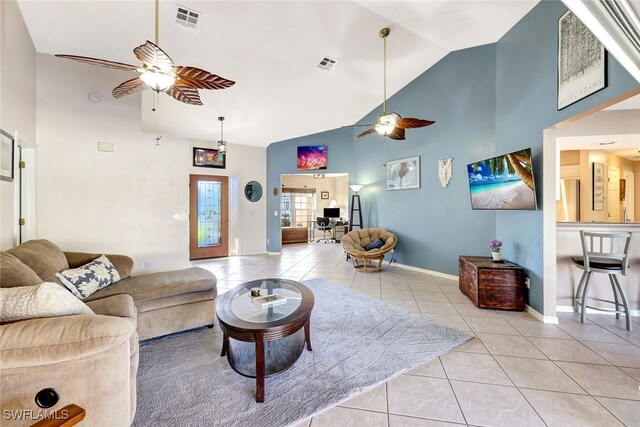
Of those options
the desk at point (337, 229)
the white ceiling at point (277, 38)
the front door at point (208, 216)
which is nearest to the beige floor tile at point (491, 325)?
the white ceiling at point (277, 38)

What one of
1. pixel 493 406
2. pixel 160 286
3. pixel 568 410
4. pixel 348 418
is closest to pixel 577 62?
pixel 568 410

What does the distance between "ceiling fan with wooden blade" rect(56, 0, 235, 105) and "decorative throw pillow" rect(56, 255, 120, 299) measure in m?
1.74

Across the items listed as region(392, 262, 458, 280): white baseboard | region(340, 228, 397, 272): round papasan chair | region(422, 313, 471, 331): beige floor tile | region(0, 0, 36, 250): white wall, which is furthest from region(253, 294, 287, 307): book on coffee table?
region(392, 262, 458, 280): white baseboard

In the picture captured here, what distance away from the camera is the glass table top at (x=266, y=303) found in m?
1.93

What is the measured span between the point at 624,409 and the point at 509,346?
2.45 ft

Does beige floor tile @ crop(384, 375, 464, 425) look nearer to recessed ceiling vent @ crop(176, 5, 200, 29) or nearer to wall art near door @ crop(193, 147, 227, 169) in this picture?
recessed ceiling vent @ crop(176, 5, 200, 29)

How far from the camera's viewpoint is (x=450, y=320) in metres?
2.86

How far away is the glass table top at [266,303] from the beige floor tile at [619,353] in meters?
2.63

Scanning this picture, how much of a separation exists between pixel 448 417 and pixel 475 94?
4.39 meters

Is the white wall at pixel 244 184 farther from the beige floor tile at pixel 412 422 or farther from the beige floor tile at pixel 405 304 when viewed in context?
the beige floor tile at pixel 412 422

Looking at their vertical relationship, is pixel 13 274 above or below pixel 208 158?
below

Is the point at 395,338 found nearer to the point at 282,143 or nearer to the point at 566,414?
the point at 566,414

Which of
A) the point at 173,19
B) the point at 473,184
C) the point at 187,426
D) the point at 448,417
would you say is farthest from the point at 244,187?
the point at 448,417

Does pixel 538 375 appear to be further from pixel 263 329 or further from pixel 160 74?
pixel 160 74
